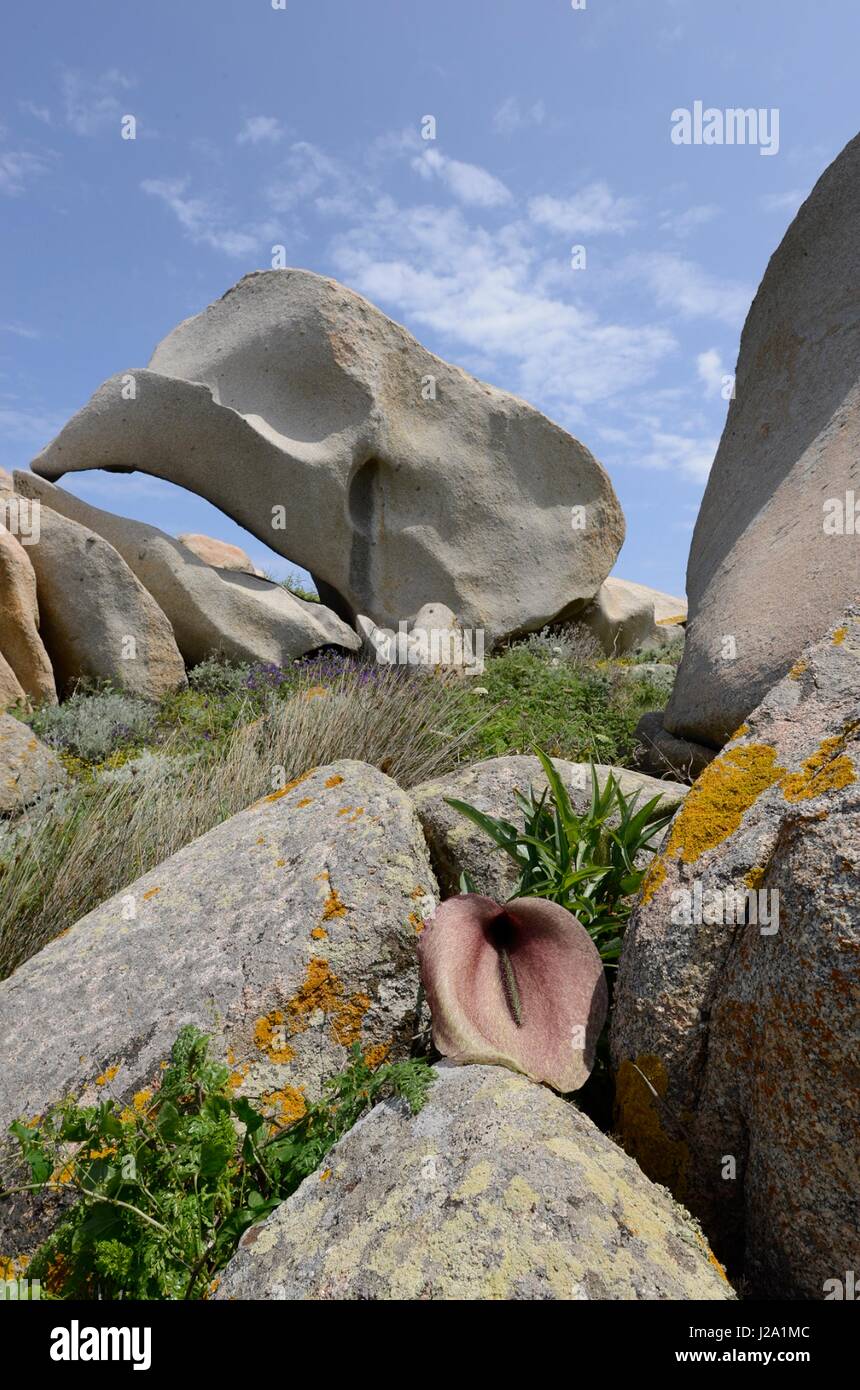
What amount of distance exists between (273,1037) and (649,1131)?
1018 millimetres

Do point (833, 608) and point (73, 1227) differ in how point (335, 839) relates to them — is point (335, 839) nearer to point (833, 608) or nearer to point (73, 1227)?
point (73, 1227)

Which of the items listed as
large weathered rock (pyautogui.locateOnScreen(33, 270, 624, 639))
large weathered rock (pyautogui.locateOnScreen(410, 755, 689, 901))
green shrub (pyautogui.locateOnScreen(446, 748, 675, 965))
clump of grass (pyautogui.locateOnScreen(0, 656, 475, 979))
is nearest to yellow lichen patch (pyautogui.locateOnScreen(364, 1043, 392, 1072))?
green shrub (pyautogui.locateOnScreen(446, 748, 675, 965))

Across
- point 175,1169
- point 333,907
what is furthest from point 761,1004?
point 175,1169

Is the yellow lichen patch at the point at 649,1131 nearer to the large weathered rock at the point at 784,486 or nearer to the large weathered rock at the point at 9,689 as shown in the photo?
the large weathered rock at the point at 784,486

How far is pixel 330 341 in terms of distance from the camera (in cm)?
1009

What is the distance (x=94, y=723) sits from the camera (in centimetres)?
734

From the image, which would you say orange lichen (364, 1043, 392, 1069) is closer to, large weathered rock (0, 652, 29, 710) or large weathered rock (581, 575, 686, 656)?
large weathered rock (0, 652, 29, 710)

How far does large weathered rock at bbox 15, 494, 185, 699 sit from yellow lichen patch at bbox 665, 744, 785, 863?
6.63 meters

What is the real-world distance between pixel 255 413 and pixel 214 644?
9.24 ft

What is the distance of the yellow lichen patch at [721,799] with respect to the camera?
2.49 meters

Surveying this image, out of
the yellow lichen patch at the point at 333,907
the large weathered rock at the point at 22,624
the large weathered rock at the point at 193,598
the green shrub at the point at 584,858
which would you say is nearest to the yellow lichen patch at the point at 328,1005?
the yellow lichen patch at the point at 333,907

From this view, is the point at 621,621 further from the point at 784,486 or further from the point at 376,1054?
the point at 376,1054

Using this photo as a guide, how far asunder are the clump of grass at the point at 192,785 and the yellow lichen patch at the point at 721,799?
2638mm
